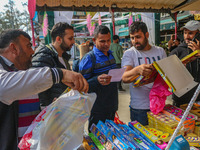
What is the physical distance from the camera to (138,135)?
1084 mm

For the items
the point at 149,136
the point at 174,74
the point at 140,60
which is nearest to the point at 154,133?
the point at 149,136

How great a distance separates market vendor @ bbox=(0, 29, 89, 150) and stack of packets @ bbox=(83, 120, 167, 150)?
432mm

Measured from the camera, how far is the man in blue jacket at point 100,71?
5.57ft

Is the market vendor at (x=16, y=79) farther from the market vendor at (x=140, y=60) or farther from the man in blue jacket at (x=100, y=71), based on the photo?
the market vendor at (x=140, y=60)

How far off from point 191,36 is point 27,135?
7.19ft

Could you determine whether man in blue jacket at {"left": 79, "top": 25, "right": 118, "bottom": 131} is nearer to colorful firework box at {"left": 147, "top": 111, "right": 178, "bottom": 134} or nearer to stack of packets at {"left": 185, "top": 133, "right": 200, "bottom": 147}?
colorful firework box at {"left": 147, "top": 111, "right": 178, "bottom": 134}

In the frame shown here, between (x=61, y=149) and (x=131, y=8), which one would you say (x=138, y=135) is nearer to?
(x=61, y=149)

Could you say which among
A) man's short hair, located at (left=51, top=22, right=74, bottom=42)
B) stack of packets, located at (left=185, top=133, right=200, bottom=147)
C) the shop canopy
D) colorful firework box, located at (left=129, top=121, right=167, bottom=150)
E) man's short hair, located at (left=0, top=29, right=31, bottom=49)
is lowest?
stack of packets, located at (left=185, top=133, right=200, bottom=147)

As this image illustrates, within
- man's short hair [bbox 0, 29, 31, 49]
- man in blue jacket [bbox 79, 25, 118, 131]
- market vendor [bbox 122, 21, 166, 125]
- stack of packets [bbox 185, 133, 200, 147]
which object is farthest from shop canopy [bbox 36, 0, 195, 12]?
stack of packets [bbox 185, 133, 200, 147]

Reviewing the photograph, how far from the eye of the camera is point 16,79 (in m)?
→ 0.67

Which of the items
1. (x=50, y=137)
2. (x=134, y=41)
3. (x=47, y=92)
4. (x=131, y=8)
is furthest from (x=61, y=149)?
(x=131, y=8)

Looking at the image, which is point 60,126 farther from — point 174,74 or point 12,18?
point 12,18

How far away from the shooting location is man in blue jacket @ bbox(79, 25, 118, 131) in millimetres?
1697

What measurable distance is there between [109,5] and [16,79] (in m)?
2.50
